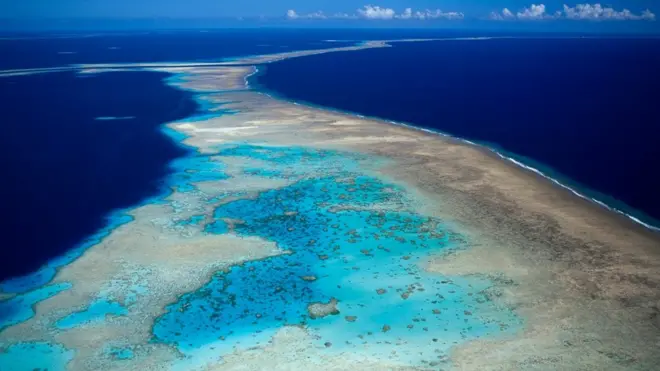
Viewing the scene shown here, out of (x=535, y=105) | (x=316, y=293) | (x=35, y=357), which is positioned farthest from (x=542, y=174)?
(x=35, y=357)

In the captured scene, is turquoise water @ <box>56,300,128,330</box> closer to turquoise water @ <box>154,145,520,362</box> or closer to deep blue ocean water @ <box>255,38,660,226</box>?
turquoise water @ <box>154,145,520,362</box>

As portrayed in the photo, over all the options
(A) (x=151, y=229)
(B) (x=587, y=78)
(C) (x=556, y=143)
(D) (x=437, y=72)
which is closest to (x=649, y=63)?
(B) (x=587, y=78)

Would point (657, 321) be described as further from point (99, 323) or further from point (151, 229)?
point (151, 229)

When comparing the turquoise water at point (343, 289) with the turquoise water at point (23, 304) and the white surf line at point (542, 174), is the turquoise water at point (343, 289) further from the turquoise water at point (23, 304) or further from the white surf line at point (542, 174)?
the white surf line at point (542, 174)

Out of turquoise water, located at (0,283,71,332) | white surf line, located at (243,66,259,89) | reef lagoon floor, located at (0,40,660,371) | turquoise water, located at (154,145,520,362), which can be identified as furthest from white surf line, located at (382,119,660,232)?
white surf line, located at (243,66,259,89)

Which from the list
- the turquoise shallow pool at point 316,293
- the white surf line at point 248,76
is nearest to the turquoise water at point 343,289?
the turquoise shallow pool at point 316,293

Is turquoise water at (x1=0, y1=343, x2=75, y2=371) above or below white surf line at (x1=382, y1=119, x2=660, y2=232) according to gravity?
below

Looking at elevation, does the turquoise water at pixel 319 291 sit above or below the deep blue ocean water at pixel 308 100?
below
